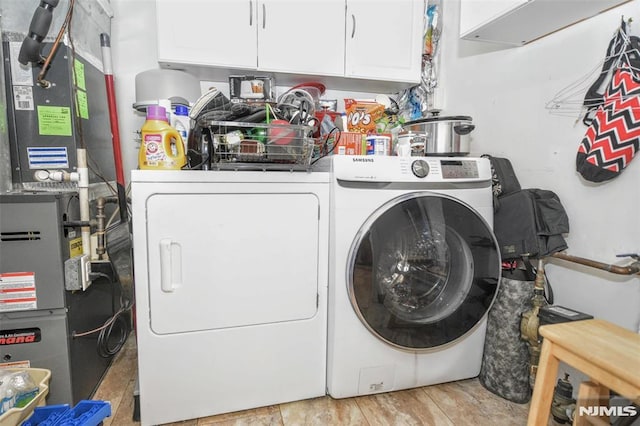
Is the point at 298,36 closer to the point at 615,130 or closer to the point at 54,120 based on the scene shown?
the point at 54,120

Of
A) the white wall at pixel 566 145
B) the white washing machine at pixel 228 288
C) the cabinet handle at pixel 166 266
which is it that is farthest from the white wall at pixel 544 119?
the cabinet handle at pixel 166 266

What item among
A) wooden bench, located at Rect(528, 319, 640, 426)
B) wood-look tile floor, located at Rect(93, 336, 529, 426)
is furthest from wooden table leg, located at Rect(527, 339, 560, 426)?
wood-look tile floor, located at Rect(93, 336, 529, 426)

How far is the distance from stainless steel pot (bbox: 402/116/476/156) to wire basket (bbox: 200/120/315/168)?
59 centimetres

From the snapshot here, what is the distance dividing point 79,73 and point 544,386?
2.14 m

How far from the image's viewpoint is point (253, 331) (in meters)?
1.29

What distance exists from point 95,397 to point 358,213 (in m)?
1.35

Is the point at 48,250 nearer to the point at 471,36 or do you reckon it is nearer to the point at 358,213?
the point at 358,213

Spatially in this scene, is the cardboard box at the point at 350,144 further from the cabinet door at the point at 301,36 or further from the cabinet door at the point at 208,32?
the cabinet door at the point at 208,32

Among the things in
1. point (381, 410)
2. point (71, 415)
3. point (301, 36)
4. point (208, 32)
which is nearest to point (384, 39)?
point (301, 36)

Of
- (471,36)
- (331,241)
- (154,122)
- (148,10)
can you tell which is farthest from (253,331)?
(148,10)

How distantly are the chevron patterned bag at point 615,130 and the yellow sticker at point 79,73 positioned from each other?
209 centimetres

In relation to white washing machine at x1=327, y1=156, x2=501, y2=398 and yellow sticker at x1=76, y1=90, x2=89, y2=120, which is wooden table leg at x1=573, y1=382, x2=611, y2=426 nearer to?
white washing machine at x1=327, y1=156, x2=501, y2=398

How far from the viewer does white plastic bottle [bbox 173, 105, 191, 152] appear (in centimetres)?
145

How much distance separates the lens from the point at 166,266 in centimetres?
117
